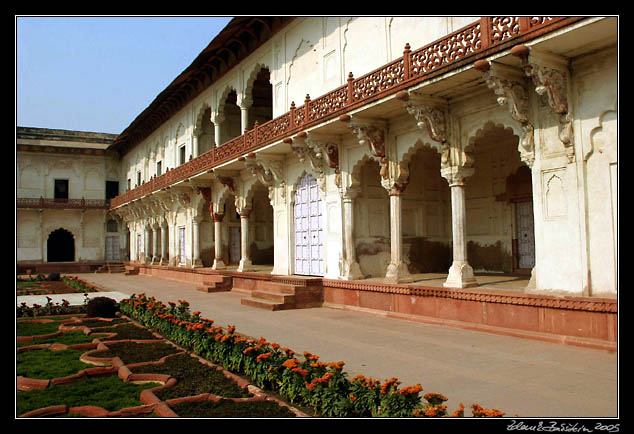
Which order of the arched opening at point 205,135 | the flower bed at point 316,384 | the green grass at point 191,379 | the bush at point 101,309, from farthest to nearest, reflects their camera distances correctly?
the arched opening at point 205,135, the bush at point 101,309, the green grass at point 191,379, the flower bed at point 316,384

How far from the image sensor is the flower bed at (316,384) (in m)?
3.87

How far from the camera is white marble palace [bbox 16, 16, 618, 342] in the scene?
24.6 ft

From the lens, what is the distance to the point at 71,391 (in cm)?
519

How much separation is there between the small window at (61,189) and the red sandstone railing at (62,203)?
140cm

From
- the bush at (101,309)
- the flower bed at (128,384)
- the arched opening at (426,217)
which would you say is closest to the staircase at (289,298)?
the arched opening at (426,217)

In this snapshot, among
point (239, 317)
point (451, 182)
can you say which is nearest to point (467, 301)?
point (451, 182)

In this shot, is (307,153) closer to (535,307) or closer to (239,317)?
(239,317)

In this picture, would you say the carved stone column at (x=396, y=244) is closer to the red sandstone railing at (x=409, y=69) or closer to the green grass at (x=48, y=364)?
the red sandstone railing at (x=409, y=69)

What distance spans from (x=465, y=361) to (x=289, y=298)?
20.7 ft

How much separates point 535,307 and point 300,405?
4.54 m

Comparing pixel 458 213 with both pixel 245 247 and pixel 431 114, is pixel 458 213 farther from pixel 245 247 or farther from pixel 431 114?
pixel 245 247

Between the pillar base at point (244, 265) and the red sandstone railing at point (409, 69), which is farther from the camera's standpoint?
the pillar base at point (244, 265)

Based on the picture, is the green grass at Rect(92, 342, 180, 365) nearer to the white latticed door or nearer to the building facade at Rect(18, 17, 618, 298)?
the building facade at Rect(18, 17, 618, 298)

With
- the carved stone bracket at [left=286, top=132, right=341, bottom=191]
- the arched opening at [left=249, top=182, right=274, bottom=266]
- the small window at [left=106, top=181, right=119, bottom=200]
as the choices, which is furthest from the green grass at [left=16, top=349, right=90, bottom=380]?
the small window at [left=106, top=181, right=119, bottom=200]
